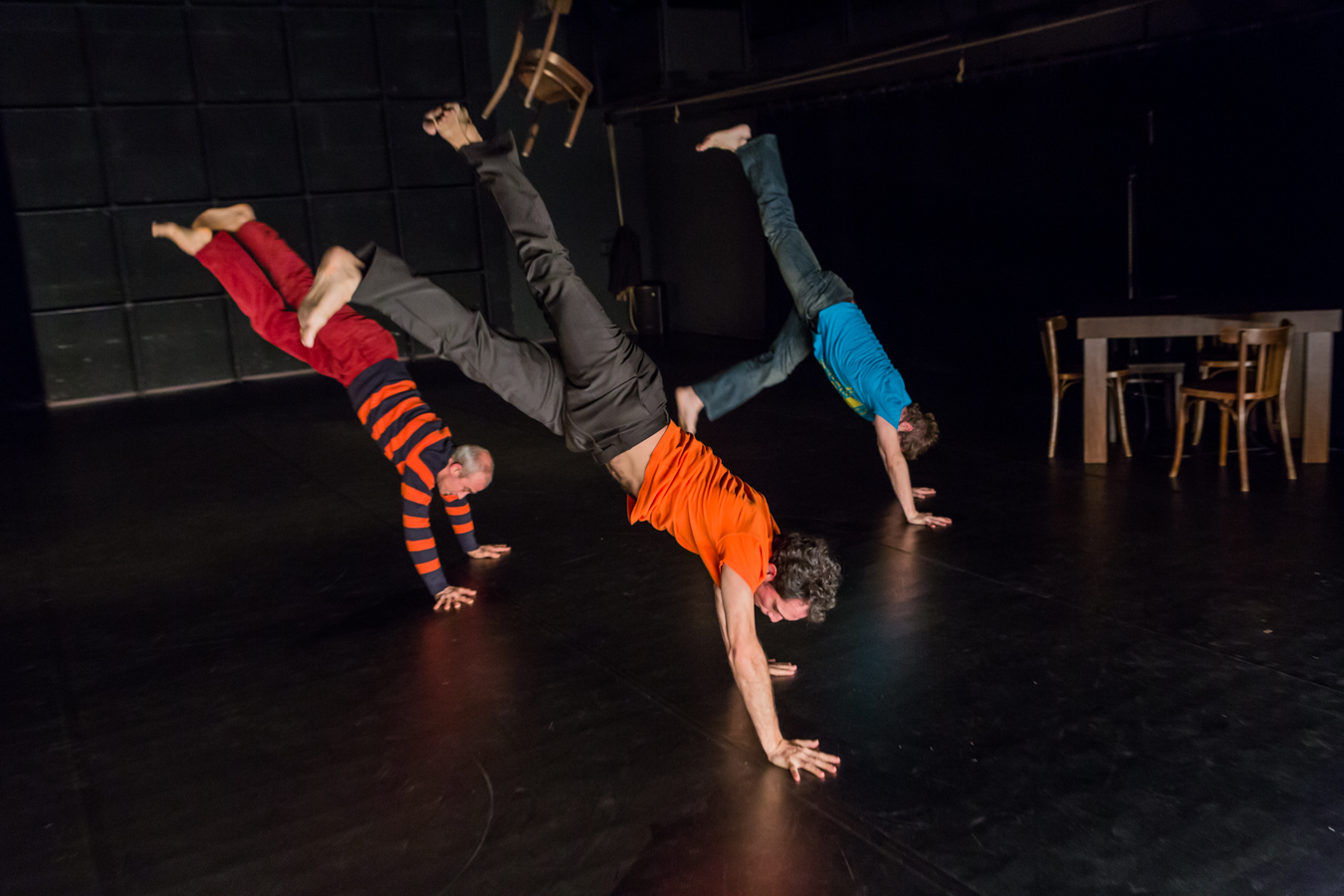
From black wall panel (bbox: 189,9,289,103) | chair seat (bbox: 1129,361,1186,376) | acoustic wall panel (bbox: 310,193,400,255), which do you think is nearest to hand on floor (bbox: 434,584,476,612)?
chair seat (bbox: 1129,361,1186,376)

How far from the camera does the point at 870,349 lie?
16.5 ft

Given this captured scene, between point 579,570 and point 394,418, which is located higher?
point 394,418

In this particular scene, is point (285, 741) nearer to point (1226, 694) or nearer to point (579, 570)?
point (579, 570)

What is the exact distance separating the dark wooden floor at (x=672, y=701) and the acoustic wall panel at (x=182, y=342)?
17.1ft

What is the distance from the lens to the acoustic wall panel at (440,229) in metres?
11.5

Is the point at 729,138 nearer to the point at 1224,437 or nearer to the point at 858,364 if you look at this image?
the point at 858,364

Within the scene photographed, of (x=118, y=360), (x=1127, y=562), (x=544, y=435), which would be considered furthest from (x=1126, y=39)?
(x=118, y=360)

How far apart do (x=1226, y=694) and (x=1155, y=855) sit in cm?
97

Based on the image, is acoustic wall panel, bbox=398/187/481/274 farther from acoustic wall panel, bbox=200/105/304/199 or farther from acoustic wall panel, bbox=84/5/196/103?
acoustic wall panel, bbox=84/5/196/103

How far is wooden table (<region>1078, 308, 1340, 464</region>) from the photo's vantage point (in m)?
5.47

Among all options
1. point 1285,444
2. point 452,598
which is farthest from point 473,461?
point 1285,444

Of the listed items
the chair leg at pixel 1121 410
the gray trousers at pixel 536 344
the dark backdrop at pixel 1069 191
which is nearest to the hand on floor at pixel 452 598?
the gray trousers at pixel 536 344

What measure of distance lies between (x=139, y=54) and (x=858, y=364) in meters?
8.72

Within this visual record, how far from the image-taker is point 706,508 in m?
2.96
